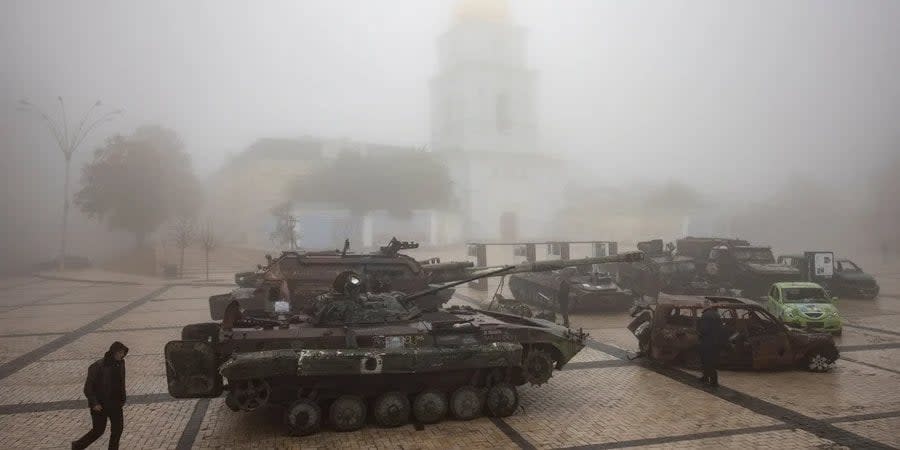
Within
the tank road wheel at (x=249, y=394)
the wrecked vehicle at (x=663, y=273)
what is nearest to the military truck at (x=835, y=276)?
the wrecked vehicle at (x=663, y=273)

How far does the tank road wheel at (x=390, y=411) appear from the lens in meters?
8.09

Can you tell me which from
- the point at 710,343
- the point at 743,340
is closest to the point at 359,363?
the point at 710,343

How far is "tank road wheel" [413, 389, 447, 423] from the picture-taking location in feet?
26.9

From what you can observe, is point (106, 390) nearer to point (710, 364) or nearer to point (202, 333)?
point (202, 333)

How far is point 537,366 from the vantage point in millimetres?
9055

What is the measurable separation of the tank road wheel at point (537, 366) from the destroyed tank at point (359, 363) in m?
0.02

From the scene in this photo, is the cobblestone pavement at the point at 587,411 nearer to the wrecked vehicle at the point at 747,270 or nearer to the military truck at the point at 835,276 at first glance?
the wrecked vehicle at the point at 747,270

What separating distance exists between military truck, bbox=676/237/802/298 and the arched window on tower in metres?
29.5

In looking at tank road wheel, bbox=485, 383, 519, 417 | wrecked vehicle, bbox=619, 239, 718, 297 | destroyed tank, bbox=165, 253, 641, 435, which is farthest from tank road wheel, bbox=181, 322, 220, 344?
wrecked vehicle, bbox=619, 239, 718, 297

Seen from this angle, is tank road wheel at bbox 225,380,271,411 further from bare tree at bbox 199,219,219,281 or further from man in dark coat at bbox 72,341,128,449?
bare tree at bbox 199,219,219,281

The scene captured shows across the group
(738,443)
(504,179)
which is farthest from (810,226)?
(738,443)

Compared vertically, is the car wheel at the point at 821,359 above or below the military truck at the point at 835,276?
below

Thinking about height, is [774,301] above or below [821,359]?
above

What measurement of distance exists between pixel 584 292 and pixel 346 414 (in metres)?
12.1
